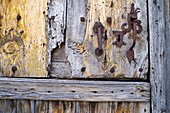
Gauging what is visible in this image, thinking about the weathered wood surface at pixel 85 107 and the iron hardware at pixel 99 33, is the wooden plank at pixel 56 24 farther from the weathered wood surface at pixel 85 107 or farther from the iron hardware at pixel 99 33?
the weathered wood surface at pixel 85 107

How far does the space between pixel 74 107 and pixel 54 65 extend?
0.72 ft

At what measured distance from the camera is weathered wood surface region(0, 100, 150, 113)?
1.55 meters

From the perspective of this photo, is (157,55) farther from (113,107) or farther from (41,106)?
(41,106)

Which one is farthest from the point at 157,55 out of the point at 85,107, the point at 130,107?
the point at 85,107

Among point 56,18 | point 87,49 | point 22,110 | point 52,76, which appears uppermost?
point 56,18

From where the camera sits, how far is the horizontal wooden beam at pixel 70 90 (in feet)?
4.99

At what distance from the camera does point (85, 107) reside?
5.11 feet

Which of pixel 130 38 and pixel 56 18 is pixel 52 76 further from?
pixel 130 38

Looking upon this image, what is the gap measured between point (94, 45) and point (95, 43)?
0.01 m

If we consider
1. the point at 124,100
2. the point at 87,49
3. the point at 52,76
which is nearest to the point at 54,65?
the point at 52,76

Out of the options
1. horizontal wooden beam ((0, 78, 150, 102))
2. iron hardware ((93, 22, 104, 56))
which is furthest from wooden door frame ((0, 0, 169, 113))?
iron hardware ((93, 22, 104, 56))

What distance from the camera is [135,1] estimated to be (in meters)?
1.59

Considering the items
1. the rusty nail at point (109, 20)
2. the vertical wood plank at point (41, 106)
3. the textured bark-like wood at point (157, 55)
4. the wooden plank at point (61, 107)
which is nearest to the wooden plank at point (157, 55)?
the textured bark-like wood at point (157, 55)

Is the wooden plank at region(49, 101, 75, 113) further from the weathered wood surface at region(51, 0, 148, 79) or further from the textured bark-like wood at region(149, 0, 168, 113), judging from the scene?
the textured bark-like wood at region(149, 0, 168, 113)
